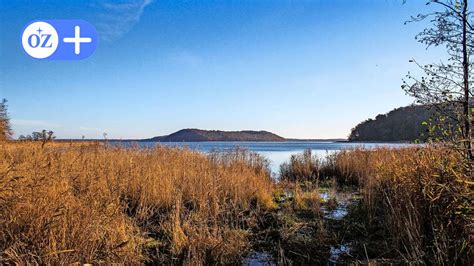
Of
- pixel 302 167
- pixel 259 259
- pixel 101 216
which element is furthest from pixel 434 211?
pixel 302 167

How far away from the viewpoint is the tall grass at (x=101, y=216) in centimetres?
350

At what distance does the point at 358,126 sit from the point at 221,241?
277 feet

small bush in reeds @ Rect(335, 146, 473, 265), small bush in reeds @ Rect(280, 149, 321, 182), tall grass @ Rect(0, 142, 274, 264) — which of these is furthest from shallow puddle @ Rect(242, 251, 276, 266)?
small bush in reeds @ Rect(280, 149, 321, 182)

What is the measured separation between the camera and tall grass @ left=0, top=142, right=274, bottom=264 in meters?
3.50

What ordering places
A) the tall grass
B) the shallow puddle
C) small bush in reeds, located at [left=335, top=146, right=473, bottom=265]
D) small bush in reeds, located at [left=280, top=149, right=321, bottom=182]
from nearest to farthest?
small bush in reeds, located at [left=335, top=146, right=473, bottom=265] < the tall grass < the shallow puddle < small bush in reeds, located at [left=280, top=149, right=321, bottom=182]

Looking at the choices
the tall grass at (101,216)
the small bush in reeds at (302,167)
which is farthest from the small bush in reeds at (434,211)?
the small bush in reeds at (302,167)

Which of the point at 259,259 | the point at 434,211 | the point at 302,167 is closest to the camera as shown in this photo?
the point at 434,211

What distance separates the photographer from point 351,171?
1225 centimetres

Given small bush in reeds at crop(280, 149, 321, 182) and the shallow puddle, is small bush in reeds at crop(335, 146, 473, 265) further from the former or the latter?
small bush in reeds at crop(280, 149, 321, 182)

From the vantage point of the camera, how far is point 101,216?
4047 millimetres

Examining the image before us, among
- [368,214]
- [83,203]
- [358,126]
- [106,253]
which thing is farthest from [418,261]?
[358,126]

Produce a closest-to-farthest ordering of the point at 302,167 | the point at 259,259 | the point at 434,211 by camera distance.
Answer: the point at 434,211 < the point at 259,259 < the point at 302,167

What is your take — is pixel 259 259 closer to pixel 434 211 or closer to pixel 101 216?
pixel 101 216

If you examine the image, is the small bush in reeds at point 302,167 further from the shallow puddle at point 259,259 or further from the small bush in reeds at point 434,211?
the shallow puddle at point 259,259
